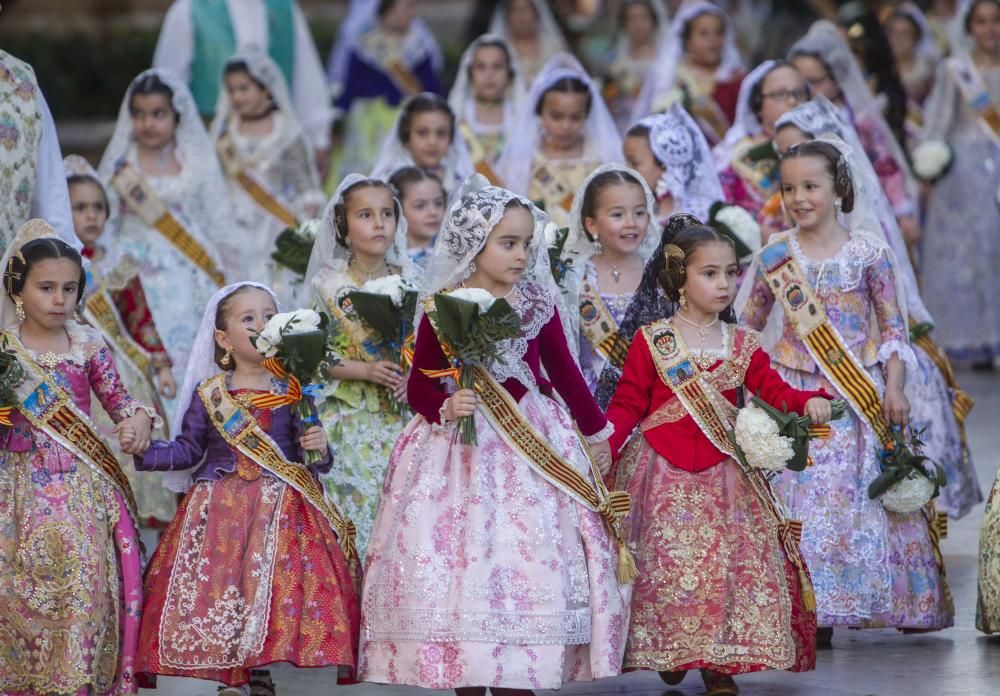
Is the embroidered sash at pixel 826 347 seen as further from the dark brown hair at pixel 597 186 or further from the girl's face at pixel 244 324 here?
the girl's face at pixel 244 324

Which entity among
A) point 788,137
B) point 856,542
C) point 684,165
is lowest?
point 856,542

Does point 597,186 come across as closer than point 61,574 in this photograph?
No

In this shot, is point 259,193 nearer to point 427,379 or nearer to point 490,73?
point 490,73

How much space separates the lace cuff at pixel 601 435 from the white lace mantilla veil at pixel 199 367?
1230mm

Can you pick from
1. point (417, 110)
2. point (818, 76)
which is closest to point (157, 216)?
point (417, 110)

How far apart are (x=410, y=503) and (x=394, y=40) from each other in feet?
29.6

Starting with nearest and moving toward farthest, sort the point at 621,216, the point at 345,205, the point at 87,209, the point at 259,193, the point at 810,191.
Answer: the point at 810,191 < the point at 621,216 < the point at 345,205 < the point at 87,209 < the point at 259,193

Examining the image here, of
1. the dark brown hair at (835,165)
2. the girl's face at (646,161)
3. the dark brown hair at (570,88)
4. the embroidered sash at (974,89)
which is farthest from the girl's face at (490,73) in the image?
the dark brown hair at (835,165)

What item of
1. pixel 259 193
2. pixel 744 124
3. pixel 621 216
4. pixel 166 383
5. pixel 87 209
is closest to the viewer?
pixel 621 216

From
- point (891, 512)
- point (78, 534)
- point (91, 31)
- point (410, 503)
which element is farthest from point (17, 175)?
point (91, 31)

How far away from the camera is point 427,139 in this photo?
11.1 metres

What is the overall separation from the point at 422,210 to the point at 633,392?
2405 millimetres

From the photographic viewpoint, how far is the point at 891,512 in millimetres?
8531

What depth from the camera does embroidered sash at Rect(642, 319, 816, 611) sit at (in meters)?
7.64
